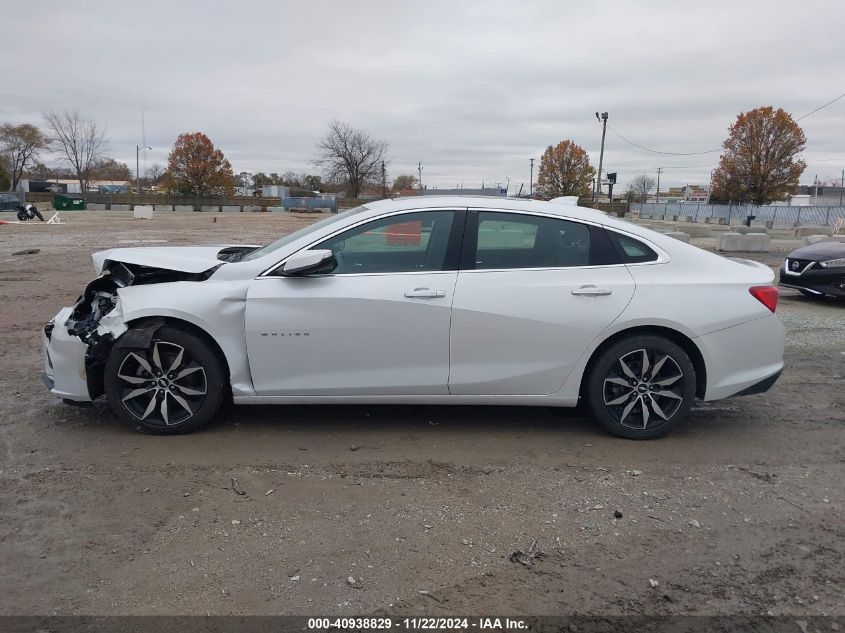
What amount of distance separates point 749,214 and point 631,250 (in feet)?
179

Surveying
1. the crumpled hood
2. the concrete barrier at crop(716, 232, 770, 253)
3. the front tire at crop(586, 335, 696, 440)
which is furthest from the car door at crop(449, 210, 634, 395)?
the concrete barrier at crop(716, 232, 770, 253)

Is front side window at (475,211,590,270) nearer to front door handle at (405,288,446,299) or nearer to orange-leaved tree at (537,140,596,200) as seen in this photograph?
front door handle at (405,288,446,299)

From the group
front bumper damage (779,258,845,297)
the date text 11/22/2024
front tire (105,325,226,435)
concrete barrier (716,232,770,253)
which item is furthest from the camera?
concrete barrier (716,232,770,253)

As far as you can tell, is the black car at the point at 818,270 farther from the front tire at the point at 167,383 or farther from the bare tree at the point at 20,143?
the bare tree at the point at 20,143

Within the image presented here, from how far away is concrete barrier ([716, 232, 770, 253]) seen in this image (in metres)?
19.3

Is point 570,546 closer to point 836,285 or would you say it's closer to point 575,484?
point 575,484

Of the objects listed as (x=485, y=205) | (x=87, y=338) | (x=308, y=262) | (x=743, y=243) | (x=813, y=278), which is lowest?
(x=87, y=338)

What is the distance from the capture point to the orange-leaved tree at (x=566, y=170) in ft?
229

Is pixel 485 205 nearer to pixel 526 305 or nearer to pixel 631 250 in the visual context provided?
pixel 526 305

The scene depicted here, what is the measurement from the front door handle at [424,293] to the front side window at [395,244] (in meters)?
0.19

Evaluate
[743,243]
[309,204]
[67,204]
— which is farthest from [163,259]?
[309,204]

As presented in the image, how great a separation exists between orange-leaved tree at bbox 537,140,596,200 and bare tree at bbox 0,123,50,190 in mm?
59950

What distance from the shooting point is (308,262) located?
4.18m

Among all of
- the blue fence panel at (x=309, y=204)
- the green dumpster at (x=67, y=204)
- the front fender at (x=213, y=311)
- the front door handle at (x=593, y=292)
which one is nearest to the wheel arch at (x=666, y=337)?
the front door handle at (x=593, y=292)
